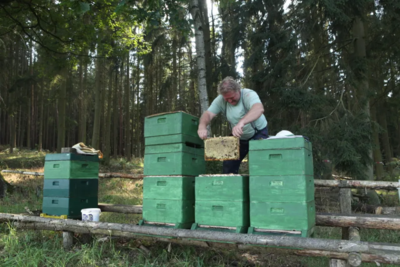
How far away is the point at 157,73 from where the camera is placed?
2303 centimetres

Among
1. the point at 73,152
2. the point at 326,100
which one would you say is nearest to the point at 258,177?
the point at 73,152

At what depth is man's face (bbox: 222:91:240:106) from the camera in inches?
157

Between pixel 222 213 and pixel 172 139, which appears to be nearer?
pixel 222 213

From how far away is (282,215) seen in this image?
3195 millimetres

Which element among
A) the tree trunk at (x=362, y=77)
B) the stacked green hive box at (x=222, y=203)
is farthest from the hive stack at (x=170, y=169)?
the tree trunk at (x=362, y=77)

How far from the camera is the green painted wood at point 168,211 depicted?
3730 millimetres

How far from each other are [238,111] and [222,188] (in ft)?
3.90

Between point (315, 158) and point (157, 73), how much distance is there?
17595mm

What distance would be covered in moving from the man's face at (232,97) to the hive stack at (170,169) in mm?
552

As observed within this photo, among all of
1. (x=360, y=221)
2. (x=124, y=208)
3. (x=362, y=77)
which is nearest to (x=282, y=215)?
(x=360, y=221)

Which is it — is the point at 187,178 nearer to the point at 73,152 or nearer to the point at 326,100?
the point at 73,152

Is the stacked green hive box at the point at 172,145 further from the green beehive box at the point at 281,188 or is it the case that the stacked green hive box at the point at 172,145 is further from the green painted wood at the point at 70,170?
the green painted wood at the point at 70,170

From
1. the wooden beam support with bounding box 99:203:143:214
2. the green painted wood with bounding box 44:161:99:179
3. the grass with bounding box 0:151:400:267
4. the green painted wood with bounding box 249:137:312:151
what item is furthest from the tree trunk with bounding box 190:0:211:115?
the green painted wood with bounding box 249:137:312:151

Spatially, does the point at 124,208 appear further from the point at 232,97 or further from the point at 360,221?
the point at 360,221
